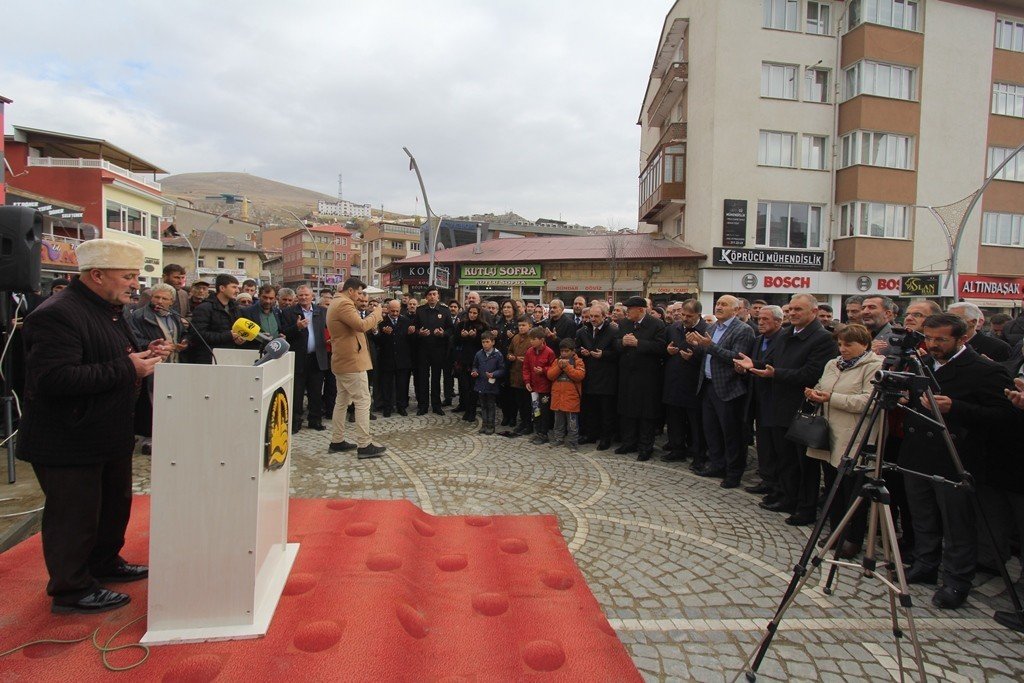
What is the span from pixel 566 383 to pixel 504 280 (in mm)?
21391

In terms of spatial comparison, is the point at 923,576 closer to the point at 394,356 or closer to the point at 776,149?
the point at 394,356

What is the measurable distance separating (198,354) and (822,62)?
2611cm

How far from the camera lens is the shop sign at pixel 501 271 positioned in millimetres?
27594

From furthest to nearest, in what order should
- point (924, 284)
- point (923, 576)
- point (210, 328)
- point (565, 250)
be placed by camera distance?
point (565, 250), point (924, 284), point (210, 328), point (923, 576)

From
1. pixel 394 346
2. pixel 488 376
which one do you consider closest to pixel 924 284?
pixel 488 376

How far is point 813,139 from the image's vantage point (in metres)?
22.9

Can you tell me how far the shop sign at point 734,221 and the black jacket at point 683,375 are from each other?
1757cm

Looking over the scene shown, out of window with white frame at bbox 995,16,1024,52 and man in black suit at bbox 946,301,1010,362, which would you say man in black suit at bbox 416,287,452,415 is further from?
window with white frame at bbox 995,16,1024,52

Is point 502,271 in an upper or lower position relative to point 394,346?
upper

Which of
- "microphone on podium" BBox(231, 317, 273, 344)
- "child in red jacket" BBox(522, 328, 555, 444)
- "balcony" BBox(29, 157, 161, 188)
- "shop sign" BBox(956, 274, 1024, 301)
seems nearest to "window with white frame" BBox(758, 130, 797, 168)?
"shop sign" BBox(956, 274, 1024, 301)

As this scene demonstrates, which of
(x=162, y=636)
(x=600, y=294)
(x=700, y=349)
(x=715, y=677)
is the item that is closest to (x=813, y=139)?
(x=600, y=294)

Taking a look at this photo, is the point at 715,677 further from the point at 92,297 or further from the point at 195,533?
the point at 92,297

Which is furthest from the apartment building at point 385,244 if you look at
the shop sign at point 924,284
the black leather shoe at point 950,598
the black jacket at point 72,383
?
the black leather shoe at point 950,598

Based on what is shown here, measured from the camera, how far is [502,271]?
28188mm
